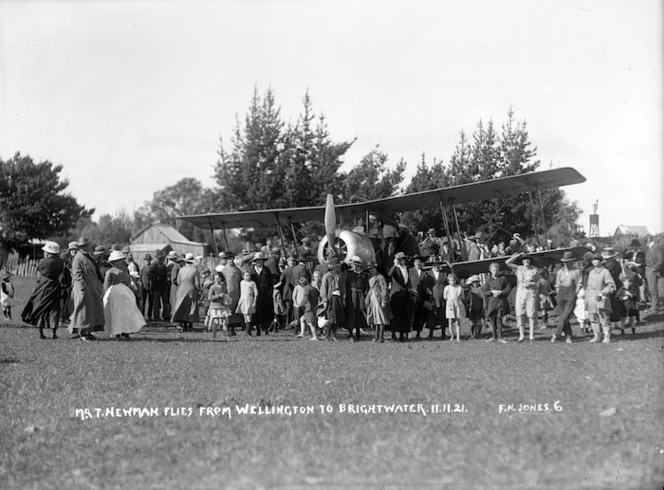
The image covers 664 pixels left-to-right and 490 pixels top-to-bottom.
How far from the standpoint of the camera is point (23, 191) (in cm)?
3956

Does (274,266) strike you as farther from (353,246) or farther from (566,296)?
(566,296)

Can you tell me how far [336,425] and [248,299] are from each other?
9456mm

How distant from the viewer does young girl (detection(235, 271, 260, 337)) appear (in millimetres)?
15637

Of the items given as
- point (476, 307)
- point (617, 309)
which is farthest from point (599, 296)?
point (476, 307)

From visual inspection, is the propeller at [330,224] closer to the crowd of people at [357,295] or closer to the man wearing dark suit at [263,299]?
the crowd of people at [357,295]

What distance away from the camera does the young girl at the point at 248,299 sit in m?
15.6

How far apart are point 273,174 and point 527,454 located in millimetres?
26535

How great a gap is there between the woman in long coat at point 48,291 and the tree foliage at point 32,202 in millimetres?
26099

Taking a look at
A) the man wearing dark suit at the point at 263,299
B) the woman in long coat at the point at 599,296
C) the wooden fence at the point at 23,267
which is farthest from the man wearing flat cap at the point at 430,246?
the wooden fence at the point at 23,267

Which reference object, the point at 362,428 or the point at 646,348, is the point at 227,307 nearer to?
the point at 646,348

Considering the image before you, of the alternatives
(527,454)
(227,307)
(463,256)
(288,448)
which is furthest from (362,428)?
(463,256)

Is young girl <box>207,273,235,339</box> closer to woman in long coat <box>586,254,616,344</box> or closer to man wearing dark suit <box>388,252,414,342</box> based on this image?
man wearing dark suit <box>388,252,414,342</box>

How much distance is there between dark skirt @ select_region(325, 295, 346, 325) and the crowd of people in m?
0.02

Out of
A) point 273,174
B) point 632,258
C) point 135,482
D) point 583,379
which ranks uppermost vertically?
point 273,174
